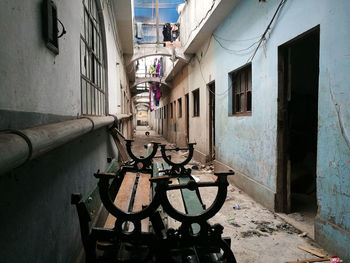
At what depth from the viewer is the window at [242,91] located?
496 cm

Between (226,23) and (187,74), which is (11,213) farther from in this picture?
(187,74)

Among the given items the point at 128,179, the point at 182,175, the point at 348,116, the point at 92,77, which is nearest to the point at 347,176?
the point at 348,116

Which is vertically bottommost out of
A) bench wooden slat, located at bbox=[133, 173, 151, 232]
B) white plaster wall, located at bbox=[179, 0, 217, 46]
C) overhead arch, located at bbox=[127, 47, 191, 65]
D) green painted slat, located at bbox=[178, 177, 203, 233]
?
bench wooden slat, located at bbox=[133, 173, 151, 232]

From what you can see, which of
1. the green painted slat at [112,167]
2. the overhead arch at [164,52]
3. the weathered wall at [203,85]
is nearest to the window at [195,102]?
the weathered wall at [203,85]

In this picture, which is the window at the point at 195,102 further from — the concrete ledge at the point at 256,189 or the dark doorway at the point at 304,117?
the dark doorway at the point at 304,117

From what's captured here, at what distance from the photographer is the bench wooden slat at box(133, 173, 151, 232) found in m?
1.99

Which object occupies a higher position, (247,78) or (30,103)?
(247,78)

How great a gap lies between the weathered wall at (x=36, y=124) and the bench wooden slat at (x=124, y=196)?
14.9 inches

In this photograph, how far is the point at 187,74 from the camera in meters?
10.1

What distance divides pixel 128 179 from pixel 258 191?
2.52 metres

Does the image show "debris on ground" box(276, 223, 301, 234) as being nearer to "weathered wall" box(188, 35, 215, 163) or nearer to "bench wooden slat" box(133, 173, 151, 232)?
"bench wooden slat" box(133, 173, 151, 232)

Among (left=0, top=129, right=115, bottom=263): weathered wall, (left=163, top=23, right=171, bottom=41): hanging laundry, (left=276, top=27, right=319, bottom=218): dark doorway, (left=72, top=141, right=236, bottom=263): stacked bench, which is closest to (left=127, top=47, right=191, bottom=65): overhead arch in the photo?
(left=163, top=23, right=171, bottom=41): hanging laundry

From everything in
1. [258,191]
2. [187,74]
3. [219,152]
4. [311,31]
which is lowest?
[258,191]

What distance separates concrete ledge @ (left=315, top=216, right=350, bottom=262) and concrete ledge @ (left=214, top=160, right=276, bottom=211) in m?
0.98
